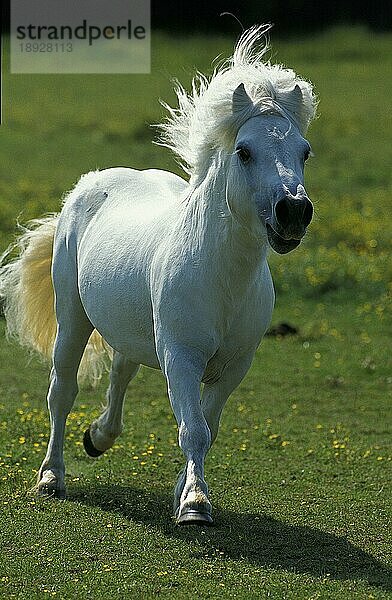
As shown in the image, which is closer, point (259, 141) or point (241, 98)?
point (259, 141)

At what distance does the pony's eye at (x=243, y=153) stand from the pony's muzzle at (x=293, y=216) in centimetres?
38

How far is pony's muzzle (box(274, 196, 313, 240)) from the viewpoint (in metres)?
4.82

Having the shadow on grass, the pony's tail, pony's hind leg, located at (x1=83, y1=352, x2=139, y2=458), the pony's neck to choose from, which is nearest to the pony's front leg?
the shadow on grass

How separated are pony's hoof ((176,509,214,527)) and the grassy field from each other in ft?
0.52

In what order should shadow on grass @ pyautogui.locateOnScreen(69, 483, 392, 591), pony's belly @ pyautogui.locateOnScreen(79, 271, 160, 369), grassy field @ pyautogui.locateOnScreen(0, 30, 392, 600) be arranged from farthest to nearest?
pony's belly @ pyautogui.locateOnScreen(79, 271, 160, 369), shadow on grass @ pyautogui.locateOnScreen(69, 483, 392, 591), grassy field @ pyautogui.locateOnScreen(0, 30, 392, 600)

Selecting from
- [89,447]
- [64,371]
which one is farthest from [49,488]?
[89,447]

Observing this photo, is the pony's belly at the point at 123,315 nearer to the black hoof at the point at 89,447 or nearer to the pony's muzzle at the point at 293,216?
the black hoof at the point at 89,447

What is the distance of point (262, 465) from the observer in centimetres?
757

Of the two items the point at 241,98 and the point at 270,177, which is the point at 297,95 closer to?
the point at 241,98

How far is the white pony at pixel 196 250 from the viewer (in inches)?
202

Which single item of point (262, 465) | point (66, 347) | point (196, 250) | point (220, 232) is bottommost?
point (262, 465)

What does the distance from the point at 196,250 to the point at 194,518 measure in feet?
4.37

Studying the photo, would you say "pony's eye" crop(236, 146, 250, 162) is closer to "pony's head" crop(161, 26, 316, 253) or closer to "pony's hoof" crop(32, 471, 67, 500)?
"pony's head" crop(161, 26, 316, 253)

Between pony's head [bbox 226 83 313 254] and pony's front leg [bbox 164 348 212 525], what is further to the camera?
pony's front leg [bbox 164 348 212 525]
